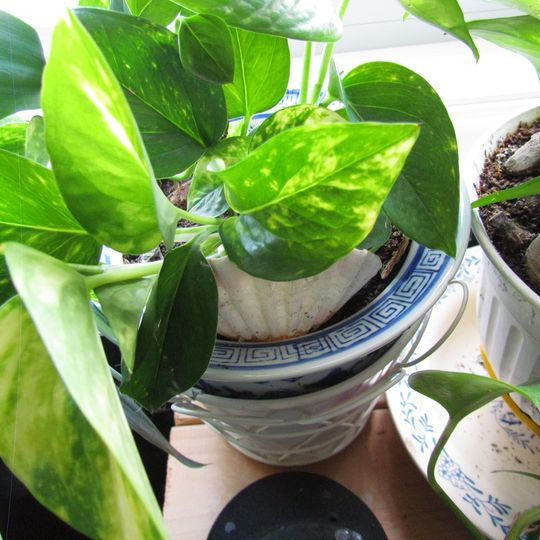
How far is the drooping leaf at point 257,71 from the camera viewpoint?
0.41m

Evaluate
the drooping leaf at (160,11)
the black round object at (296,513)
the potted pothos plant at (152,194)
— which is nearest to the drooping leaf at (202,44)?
the potted pothos plant at (152,194)

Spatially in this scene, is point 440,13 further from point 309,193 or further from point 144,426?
point 144,426

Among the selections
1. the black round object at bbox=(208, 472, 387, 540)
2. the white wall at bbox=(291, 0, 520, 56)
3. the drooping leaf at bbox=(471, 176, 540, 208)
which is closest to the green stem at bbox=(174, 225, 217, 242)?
the drooping leaf at bbox=(471, 176, 540, 208)

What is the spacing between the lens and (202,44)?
0.34 m

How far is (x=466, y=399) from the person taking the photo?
15.4 inches

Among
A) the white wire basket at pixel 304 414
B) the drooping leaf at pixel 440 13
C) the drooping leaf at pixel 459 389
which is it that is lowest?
the white wire basket at pixel 304 414

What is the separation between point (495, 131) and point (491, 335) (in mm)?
190

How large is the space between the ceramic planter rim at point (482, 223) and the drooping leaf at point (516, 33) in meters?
0.12

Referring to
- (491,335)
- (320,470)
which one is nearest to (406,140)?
(491,335)

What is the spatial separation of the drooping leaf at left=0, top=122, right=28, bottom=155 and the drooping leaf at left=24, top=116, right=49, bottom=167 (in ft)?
0.14

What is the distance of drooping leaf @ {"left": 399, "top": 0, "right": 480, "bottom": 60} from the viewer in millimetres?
355

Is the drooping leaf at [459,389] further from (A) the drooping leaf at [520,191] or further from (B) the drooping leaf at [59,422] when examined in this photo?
(B) the drooping leaf at [59,422]

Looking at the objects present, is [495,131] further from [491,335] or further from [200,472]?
[200,472]

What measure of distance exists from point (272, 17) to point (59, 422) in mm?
202
